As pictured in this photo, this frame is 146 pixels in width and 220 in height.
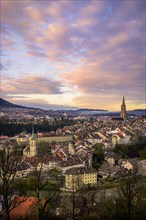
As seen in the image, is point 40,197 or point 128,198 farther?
point 40,197

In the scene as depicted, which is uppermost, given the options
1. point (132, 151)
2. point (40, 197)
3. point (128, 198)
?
point (128, 198)

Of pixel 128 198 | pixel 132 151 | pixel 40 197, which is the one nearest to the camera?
pixel 128 198

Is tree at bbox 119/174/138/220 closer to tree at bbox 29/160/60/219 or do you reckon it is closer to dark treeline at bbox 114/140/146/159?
tree at bbox 29/160/60/219

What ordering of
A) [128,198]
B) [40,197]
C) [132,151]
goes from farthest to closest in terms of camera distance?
[132,151] < [40,197] < [128,198]

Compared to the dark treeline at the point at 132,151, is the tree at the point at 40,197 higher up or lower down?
higher up

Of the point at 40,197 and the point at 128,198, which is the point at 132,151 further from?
the point at 128,198

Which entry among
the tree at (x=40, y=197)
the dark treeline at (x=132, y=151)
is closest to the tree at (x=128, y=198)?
the tree at (x=40, y=197)

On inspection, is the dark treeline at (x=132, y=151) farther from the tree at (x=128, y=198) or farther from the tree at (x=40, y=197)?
the tree at (x=128, y=198)

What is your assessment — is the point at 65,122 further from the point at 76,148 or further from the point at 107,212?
the point at 107,212

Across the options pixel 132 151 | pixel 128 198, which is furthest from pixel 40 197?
pixel 132 151

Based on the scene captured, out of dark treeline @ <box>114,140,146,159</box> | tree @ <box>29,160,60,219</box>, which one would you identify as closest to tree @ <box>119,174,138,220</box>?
tree @ <box>29,160,60,219</box>

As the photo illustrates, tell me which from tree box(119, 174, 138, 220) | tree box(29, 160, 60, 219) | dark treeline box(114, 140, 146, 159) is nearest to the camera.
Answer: tree box(29, 160, 60, 219)

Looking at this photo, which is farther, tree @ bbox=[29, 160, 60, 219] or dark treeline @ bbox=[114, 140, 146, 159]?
dark treeline @ bbox=[114, 140, 146, 159]
